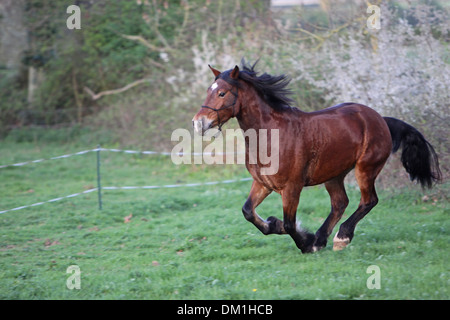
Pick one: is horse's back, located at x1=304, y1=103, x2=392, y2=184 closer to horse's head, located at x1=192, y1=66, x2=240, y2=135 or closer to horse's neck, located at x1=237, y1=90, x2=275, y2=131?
horse's neck, located at x1=237, y1=90, x2=275, y2=131

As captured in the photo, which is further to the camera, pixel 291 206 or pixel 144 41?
pixel 144 41

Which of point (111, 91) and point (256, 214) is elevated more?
point (111, 91)

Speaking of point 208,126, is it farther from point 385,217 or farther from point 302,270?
point 385,217

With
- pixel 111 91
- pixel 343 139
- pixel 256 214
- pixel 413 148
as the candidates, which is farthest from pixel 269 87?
pixel 111 91

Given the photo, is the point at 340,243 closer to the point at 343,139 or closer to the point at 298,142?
the point at 343,139

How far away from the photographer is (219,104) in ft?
18.2

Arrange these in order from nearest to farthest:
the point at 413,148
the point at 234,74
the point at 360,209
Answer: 1. the point at 234,74
2. the point at 360,209
3. the point at 413,148

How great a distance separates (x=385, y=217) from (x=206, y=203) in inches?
134

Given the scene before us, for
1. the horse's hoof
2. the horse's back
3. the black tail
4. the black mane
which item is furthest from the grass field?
the black mane

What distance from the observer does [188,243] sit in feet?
22.4

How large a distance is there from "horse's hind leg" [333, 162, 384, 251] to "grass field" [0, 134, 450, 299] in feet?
0.44

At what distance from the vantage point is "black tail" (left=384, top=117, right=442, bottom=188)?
664 centimetres

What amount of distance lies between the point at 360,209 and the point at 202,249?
205cm

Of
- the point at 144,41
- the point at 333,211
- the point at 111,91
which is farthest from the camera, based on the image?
the point at 111,91
